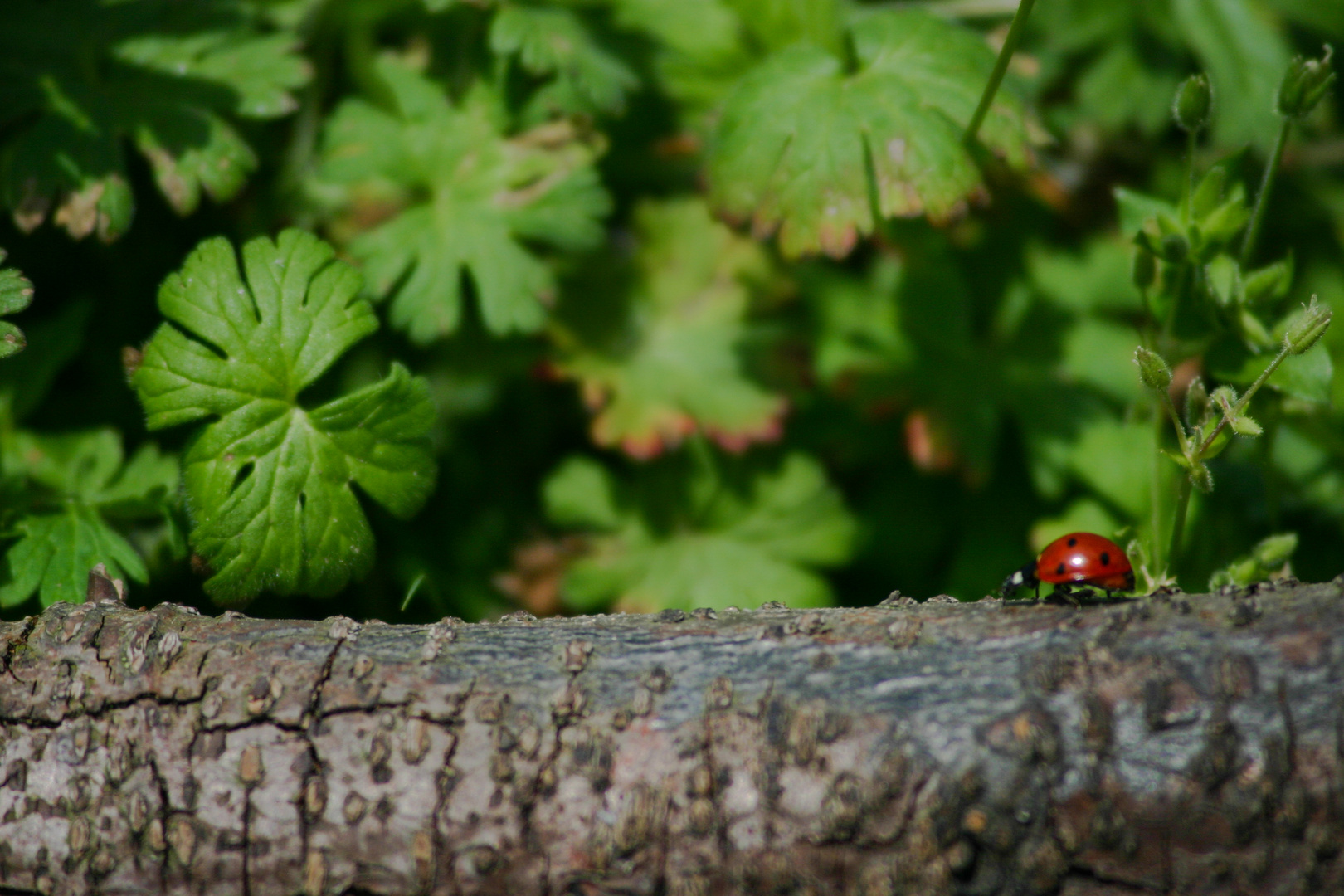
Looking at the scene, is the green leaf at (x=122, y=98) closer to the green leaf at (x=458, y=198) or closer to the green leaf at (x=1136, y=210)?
the green leaf at (x=458, y=198)

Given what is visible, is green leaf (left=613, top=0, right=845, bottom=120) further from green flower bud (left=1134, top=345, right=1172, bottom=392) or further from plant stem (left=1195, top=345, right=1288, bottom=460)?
plant stem (left=1195, top=345, right=1288, bottom=460)

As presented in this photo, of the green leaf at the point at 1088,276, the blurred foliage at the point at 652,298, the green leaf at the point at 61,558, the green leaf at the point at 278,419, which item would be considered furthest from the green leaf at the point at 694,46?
the green leaf at the point at 61,558

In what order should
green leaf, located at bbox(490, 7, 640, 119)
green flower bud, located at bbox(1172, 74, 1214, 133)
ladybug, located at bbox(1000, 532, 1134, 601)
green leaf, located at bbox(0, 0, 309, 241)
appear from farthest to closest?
green leaf, located at bbox(490, 7, 640, 119), green leaf, located at bbox(0, 0, 309, 241), green flower bud, located at bbox(1172, 74, 1214, 133), ladybug, located at bbox(1000, 532, 1134, 601)

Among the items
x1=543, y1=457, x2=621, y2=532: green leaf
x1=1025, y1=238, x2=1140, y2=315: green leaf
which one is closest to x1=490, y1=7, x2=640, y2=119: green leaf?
x1=543, y1=457, x2=621, y2=532: green leaf

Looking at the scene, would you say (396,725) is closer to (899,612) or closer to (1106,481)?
(899,612)

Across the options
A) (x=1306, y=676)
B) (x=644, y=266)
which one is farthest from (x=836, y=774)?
(x=644, y=266)

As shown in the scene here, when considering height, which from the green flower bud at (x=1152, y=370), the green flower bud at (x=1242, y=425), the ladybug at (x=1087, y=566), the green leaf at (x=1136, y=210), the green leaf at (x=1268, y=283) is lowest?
the ladybug at (x=1087, y=566)

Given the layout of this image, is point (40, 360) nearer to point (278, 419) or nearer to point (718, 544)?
point (278, 419)
